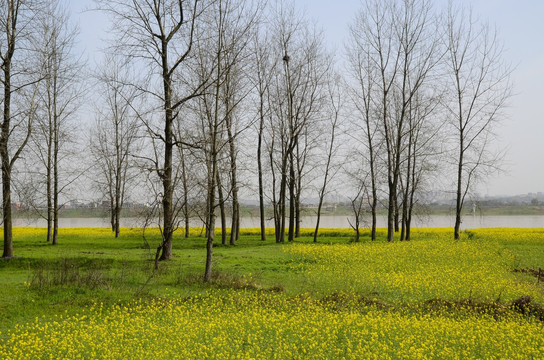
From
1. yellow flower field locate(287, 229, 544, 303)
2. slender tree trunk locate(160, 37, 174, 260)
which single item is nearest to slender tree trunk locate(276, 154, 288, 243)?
yellow flower field locate(287, 229, 544, 303)

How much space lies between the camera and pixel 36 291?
13.3 meters

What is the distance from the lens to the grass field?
330 inches

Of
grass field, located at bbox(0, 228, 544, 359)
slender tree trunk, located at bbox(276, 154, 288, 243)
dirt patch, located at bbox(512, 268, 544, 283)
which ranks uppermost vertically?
slender tree trunk, located at bbox(276, 154, 288, 243)

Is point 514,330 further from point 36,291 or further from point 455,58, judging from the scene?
point 455,58

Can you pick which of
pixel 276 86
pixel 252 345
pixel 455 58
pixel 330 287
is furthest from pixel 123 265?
pixel 455 58

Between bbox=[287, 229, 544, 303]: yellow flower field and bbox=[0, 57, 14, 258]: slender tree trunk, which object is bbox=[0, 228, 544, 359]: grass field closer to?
bbox=[287, 229, 544, 303]: yellow flower field

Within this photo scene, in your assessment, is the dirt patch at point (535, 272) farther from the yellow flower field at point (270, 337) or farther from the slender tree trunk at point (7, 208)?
the slender tree trunk at point (7, 208)

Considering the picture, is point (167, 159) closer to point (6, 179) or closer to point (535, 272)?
point (6, 179)

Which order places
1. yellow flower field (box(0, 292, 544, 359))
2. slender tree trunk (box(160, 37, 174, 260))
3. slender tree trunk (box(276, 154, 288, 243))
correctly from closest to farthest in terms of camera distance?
yellow flower field (box(0, 292, 544, 359))
slender tree trunk (box(160, 37, 174, 260))
slender tree trunk (box(276, 154, 288, 243))

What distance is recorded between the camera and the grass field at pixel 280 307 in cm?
838

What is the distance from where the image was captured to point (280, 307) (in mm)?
12055

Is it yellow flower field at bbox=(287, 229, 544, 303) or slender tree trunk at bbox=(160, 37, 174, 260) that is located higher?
slender tree trunk at bbox=(160, 37, 174, 260)

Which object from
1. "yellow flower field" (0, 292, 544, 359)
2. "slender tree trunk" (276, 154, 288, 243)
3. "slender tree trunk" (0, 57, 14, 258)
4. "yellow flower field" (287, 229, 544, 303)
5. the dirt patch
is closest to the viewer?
"yellow flower field" (0, 292, 544, 359)

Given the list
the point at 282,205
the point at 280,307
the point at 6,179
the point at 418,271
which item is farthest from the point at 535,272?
the point at 6,179
